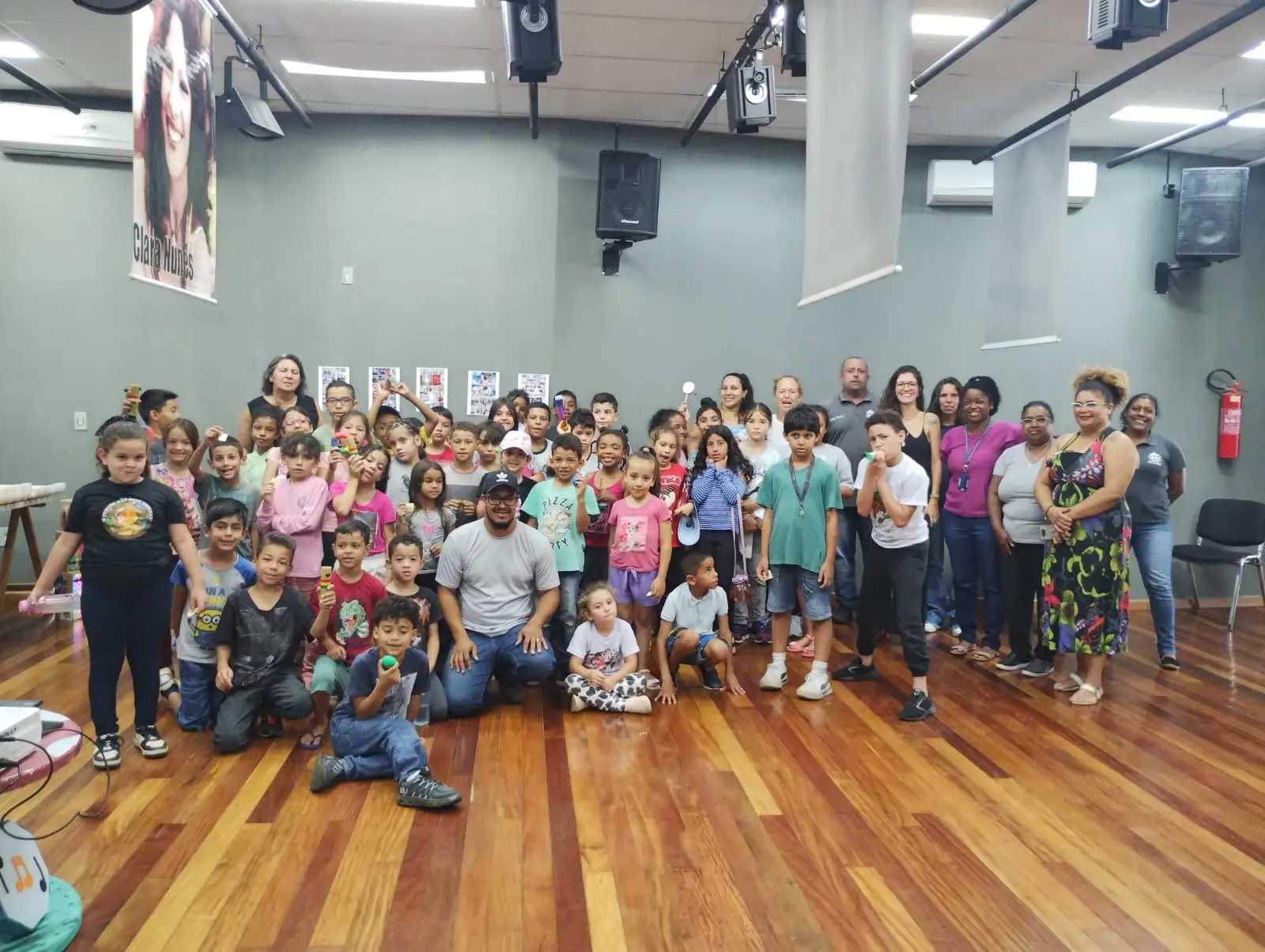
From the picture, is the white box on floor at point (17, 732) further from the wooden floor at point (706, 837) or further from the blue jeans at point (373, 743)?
the blue jeans at point (373, 743)

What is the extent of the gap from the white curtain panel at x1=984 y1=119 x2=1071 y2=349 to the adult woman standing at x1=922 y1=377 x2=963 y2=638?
0.55m

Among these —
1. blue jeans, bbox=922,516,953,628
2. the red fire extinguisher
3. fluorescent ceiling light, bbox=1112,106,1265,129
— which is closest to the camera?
blue jeans, bbox=922,516,953,628

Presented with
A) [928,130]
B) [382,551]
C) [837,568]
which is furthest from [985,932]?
[928,130]

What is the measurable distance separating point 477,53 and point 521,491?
8.50 ft

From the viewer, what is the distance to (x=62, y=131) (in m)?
5.75

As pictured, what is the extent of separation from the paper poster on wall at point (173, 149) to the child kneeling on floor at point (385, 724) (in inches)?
58.3

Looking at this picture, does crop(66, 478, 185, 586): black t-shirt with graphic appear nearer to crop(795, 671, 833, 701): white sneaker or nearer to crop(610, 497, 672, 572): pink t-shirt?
crop(610, 497, 672, 572): pink t-shirt

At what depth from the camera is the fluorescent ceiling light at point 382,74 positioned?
524cm

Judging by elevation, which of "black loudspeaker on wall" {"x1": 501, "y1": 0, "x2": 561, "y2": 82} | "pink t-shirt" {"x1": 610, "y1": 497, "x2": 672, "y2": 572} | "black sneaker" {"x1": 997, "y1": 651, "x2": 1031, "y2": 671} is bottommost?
"black sneaker" {"x1": 997, "y1": 651, "x2": 1031, "y2": 671}

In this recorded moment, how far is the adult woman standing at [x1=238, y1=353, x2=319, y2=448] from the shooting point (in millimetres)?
4684

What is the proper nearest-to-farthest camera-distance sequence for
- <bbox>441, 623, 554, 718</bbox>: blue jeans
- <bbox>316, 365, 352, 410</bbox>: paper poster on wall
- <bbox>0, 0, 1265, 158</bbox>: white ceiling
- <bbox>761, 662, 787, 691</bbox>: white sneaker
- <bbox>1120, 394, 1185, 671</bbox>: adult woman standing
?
<bbox>441, 623, 554, 718</bbox>: blue jeans
<bbox>761, 662, 787, 691</bbox>: white sneaker
<bbox>0, 0, 1265, 158</bbox>: white ceiling
<bbox>1120, 394, 1185, 671</bbox>: adult woman standing
<bbox>316, 365, 352, 410</bbox>: paper poster on wall

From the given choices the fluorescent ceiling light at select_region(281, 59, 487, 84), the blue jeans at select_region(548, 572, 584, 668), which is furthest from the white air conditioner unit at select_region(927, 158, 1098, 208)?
the blue jeans at select_region(548, 572, 584, 668)

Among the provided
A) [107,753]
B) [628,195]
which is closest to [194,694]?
[107,753]

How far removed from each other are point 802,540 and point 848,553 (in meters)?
1.43
